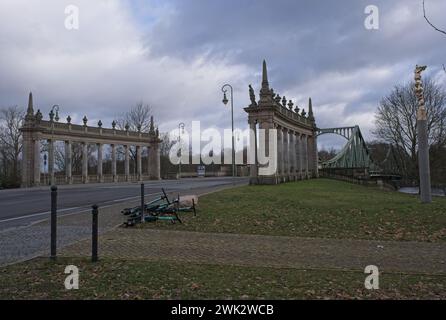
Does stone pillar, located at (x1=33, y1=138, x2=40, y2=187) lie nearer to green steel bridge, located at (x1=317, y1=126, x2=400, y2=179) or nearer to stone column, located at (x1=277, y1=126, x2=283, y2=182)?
stone column, located at (x1=277, y1=126, x2=283, y2=182)

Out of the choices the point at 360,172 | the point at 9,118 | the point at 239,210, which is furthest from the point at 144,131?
the point at 239,210

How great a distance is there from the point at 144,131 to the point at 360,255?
5919 centimetres

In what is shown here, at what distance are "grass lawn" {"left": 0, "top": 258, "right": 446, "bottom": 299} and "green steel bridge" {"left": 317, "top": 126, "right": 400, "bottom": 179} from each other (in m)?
47.6

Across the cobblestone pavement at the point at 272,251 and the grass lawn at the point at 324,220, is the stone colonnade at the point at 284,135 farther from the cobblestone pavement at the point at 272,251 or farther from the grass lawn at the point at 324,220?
the cobblestone pavement at the point at 272,251

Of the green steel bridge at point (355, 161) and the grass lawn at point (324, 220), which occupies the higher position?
the green steel bridge at point (355, 161)

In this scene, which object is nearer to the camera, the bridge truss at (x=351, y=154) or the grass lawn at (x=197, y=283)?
the grass lawn at (x=197, y=283)

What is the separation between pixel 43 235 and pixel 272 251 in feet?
19.1

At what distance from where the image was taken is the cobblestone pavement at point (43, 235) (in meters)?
7.59

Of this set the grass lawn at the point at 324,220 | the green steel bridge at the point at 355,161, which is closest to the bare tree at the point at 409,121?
the green steel bridge at the point at 355,161

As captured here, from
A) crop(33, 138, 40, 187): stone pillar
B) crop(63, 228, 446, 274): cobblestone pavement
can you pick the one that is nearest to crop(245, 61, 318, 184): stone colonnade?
crop(63, 228, 446, 274): cobblestone pavement

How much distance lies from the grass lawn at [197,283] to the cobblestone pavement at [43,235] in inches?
43.8

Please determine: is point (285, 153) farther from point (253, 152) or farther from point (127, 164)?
point (127, 164)

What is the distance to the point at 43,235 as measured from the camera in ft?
31.8

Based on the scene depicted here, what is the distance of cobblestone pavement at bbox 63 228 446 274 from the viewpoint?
6934 millimetres
